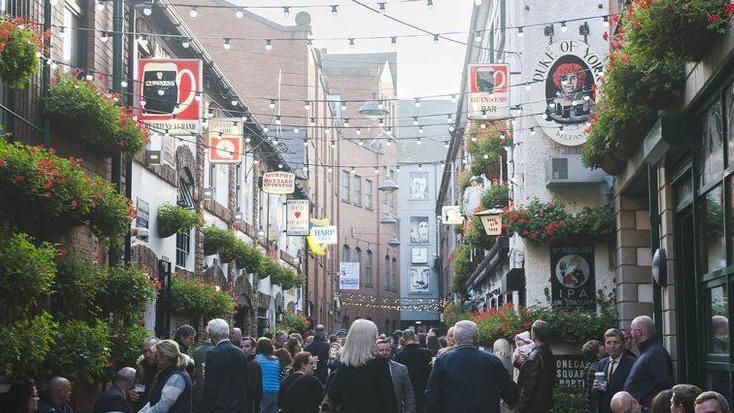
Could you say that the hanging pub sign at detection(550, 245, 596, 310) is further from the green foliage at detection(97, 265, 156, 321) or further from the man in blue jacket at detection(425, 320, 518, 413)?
the man in blue jacket at detection(425, 320, 518, 413)

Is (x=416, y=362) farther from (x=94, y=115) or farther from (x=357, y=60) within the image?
(x=357, y=60)

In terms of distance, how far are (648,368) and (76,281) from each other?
667 centimetres

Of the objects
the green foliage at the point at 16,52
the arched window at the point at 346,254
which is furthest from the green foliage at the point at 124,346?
the arched window at the point at 346,254

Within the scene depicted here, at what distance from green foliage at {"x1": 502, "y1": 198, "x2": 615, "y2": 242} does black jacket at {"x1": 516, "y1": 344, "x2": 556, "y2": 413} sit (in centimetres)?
718

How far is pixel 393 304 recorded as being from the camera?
7369 centimetres

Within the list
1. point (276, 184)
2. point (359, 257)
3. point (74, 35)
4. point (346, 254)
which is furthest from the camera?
point (359, 257)

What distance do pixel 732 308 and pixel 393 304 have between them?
64454mm

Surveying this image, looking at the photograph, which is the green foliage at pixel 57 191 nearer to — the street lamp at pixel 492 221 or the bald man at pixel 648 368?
the bald man at pixel 648 368

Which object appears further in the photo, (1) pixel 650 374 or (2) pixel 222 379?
(2) pixel 222 379

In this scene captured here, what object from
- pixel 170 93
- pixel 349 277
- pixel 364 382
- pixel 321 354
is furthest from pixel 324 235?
pixel 364 382

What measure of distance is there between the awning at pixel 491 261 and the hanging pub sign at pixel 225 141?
599 centimetres

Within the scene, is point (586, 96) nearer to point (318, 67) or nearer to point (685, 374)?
point (685, 374)

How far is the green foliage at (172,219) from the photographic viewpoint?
20359 mm

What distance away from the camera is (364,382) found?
9719 millimetres
